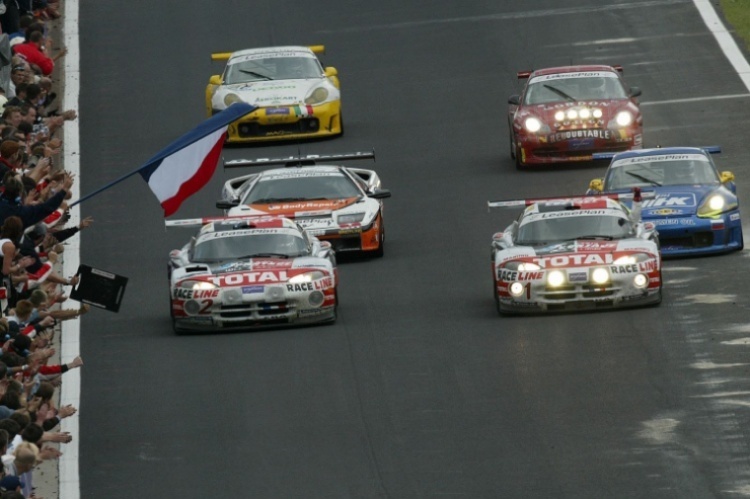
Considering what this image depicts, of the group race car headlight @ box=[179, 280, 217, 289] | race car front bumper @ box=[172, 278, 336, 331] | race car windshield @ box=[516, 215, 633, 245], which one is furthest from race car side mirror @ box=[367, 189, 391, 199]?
race car headlight @ box=[179, 280, 217, 289]

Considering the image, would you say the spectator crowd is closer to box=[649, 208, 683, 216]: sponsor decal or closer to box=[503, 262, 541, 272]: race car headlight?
box=[503, 262, 541, 272]: race car headlight

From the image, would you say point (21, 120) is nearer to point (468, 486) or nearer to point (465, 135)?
point (468, 486)

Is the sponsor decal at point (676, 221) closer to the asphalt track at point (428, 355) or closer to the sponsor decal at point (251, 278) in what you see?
the asphalt track at point (428, 355)

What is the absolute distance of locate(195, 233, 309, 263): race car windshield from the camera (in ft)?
78.4

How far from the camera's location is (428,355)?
21547 mm

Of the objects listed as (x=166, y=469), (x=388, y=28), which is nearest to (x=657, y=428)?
(x=166, y=469)

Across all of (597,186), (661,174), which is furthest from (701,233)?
(597,186)

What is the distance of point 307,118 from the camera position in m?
33.8

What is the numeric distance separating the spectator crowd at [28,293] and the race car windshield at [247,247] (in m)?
1.71

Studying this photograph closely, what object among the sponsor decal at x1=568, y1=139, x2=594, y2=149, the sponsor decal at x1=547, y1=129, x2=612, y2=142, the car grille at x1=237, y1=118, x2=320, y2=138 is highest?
the car grille at x1=237, y1=118, x2=320, y2=138

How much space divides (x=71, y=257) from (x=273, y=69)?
8.18 metres

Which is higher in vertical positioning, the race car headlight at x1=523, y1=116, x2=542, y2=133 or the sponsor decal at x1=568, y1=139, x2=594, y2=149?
the race car headlight at x1=523, y1=116, x2=542, y2=133

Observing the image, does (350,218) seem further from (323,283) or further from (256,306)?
(256,306)

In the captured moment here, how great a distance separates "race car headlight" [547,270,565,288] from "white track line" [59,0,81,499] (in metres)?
4.91
